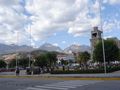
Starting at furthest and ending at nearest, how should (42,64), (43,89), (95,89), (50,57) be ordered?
(50,57)
(42,64)
(43,89)
(95,89)

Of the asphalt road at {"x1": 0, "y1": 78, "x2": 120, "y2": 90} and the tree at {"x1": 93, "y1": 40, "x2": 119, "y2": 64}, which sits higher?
the tree at {"x1": 93, "y1": 40, "x2": 119, "y2": 64}

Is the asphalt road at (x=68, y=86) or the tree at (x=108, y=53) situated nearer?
the asphalt road at (x=68, y=86)

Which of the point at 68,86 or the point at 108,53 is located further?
the point at 108,53

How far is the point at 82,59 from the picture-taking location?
115625 mm

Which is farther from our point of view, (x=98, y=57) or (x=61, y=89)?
(x=98, y=57)

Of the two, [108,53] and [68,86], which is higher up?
[108,53]

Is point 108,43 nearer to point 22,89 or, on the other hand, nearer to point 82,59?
point 82,59

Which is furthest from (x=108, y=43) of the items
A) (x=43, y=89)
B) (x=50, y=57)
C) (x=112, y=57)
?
(x=43, y=89)

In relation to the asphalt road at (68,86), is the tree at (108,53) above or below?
above

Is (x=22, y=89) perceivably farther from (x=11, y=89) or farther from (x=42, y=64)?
(x=42, y=64)

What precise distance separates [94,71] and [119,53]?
34.4m

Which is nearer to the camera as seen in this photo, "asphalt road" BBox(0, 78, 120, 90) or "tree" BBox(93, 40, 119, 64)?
"asphalt road" BBox(0, 78, 120, 90)

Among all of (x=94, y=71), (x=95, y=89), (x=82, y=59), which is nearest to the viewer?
(x=95, y=89)

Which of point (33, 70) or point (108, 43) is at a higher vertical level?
point (108, 43)
